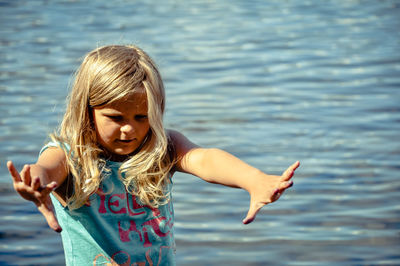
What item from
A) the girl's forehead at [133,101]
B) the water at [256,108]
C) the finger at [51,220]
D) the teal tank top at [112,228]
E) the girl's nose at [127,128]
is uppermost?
the girl's forehead at [133,101]

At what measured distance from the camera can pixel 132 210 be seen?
285 centimetres

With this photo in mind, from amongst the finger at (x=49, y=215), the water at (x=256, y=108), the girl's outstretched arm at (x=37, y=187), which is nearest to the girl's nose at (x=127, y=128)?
the girl's outstretched arm at (x=37, y=187)

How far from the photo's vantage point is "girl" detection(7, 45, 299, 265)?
2.74 meters

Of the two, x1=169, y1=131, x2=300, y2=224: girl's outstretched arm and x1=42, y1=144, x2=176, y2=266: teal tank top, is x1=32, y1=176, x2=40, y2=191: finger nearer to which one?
x1=42, y1=144, x2=176, y2=266: teal tank top

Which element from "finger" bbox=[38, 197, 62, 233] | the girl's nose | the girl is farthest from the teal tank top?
"finger" bbox=[38, 197, 62, 233]

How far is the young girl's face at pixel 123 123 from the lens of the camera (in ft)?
8.98

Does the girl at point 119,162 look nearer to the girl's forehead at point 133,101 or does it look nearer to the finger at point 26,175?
the girl's forehead at point 133,101

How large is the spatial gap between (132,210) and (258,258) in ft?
6.29

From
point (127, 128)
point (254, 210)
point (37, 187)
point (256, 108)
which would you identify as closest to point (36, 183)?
point (37, 187)

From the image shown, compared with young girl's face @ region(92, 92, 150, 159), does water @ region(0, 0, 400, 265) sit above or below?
below

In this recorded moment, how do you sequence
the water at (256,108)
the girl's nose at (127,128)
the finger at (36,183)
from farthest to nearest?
1. the water at (256,108)
2. the girl's nose at (127,128)
3. the finger at (36,183)

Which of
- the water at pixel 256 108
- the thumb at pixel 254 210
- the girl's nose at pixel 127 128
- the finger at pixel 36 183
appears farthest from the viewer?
the water at pixel 256 108

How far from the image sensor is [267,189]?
236 centimetres

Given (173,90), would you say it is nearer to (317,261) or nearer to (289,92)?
(289,92)
